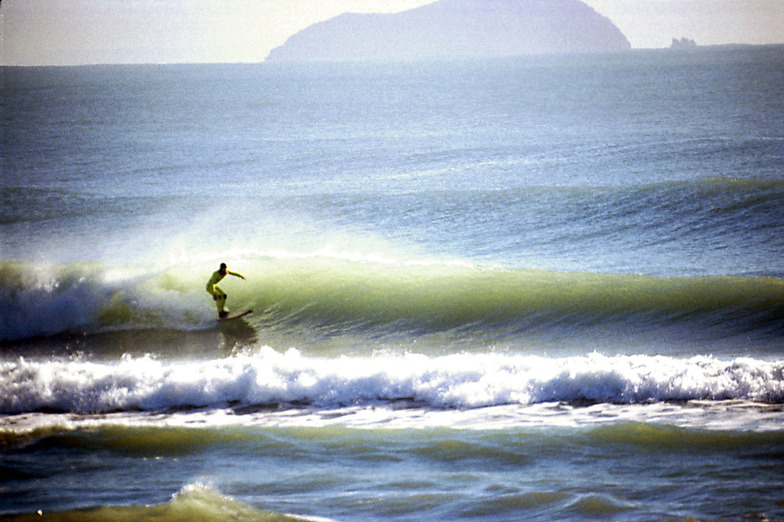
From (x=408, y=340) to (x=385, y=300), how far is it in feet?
5.80

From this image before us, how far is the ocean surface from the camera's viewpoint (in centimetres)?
512

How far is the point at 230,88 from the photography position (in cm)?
8406

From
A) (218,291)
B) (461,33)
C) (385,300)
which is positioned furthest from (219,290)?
(461,33)

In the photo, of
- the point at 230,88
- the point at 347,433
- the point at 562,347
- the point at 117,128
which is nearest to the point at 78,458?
the point at 347,433

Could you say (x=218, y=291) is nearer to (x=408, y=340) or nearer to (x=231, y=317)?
(x=231, y=317)

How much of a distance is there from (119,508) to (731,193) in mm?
15708

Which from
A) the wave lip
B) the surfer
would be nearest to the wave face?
the surfer

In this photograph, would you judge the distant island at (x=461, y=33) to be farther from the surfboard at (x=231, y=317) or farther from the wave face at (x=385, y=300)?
the surfboard at (x=231, y=317)

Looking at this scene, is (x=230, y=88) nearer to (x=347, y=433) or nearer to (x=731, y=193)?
(x=731, y=193)

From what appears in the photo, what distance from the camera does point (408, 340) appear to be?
10.0 m

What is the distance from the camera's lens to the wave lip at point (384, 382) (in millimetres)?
6711

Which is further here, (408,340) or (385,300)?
(385,300)

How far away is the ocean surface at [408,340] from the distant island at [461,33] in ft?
340

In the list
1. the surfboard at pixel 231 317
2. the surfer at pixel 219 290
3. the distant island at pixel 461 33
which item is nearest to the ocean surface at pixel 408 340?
the surfboard at pixel 231 317
